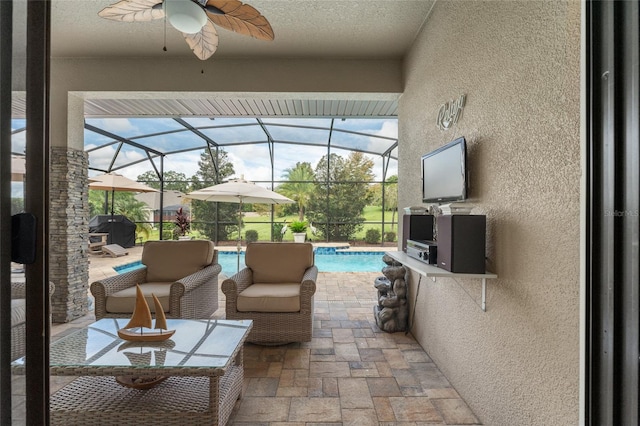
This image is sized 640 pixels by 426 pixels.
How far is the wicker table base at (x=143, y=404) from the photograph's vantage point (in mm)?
1709

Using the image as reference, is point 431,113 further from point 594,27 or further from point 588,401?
point 588,401

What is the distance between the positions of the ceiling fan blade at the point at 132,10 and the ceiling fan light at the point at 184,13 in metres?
0.12

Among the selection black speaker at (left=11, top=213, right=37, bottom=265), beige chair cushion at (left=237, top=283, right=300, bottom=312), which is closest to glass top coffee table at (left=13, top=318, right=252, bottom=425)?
beige chair cushion at (left=237, top=283, right=300, bottom=312)

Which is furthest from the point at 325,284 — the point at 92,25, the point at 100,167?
the point at 100,167

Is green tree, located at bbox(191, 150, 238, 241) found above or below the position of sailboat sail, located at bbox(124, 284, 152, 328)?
above

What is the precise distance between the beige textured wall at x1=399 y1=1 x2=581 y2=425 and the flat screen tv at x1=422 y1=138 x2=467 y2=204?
88 millimetres

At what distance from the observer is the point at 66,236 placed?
3.85m

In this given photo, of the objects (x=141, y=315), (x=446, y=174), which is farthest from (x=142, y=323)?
(x=446, y=174)

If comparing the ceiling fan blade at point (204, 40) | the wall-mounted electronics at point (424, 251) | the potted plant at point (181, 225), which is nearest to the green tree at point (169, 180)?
the potted plant at point (181, 225)

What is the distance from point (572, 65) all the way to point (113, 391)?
2.86 metres

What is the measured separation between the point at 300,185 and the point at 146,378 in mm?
9388

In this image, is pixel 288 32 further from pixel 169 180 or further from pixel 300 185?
pixel 169 180

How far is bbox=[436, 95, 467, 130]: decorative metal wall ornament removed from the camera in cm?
229

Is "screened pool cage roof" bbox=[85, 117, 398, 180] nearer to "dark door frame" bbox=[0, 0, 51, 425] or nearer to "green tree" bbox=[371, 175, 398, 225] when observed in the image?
"green tree" bbox=[371, 175, 398, 225]
